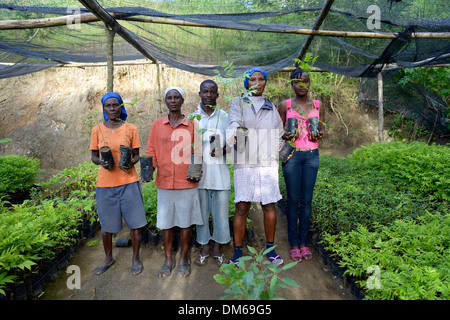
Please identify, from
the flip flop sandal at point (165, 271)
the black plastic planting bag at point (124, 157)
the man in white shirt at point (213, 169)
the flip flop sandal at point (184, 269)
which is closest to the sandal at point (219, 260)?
the man in white shirt at point (213, 169)

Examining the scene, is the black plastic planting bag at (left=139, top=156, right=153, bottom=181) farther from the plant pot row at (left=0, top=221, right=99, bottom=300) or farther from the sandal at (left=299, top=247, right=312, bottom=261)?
the sandal at (left=299, top=247, right=312, bottom=261)

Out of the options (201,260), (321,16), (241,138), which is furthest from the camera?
(321,16)

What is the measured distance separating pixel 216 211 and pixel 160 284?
0.94 meters

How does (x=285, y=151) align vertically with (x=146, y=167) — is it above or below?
above

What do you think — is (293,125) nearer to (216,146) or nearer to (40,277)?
(216,146)

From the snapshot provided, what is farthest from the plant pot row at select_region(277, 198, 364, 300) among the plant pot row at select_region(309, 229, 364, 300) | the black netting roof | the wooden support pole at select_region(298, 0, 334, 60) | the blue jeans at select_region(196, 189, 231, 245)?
the black netting roof

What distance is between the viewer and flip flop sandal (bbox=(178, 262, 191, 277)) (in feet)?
8.71

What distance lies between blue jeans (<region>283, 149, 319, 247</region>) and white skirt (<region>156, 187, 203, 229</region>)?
1073mm

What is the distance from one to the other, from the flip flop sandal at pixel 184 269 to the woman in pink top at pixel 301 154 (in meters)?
1.22

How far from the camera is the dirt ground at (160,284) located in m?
2.40

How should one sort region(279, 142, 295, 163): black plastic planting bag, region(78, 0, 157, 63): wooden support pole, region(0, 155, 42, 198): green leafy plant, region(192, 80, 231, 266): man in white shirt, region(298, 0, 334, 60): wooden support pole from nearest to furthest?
region(192, 80, 231, 266): man in white shirt, region(279, 142, 295, 163): black plastic planting bag, region(78, 0, 157, 63): wooden support pole, region(298, 0, 334, 60): wooden support pole, region(0, 155, 42, 198): green leafy plant

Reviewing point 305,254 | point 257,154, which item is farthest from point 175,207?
point 305,254

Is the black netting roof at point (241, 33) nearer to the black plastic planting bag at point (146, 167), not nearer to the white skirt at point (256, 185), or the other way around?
the black plastic planting bag at point (146, 167)

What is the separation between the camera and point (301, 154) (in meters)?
2.70
